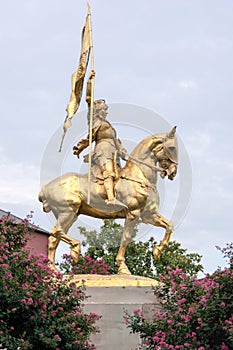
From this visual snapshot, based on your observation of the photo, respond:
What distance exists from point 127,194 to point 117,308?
2075mm

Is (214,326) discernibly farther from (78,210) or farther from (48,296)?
(78,210)

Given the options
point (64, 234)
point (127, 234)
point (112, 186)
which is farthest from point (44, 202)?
point (127, 234)

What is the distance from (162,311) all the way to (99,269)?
7774 mm

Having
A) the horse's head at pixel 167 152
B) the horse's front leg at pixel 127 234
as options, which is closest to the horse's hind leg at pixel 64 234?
the horse's front leg at pixel 127 234

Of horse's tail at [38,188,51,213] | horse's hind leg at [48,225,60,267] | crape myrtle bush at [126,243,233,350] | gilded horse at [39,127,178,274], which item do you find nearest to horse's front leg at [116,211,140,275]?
gilded horse at [39,127,178,274]

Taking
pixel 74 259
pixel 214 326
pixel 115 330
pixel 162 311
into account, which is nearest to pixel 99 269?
pixel 74 259

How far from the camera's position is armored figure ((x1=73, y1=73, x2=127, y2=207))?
542 inches

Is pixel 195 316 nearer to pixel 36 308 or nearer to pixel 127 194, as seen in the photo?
pixel 36 308

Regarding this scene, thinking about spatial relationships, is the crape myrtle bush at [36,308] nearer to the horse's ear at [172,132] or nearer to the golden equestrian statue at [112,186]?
the golden equestrian statue at [112,186]

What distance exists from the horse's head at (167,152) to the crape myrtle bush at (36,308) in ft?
11.8

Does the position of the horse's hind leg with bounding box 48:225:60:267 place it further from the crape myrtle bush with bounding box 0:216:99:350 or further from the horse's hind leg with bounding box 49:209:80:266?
the crape myrtle bush with bounding box 0:216:99:350

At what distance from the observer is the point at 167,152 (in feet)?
46.0

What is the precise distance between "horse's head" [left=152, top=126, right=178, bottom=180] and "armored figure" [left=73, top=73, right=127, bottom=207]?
2.04 feet

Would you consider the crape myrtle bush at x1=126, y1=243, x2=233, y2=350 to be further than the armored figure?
No
